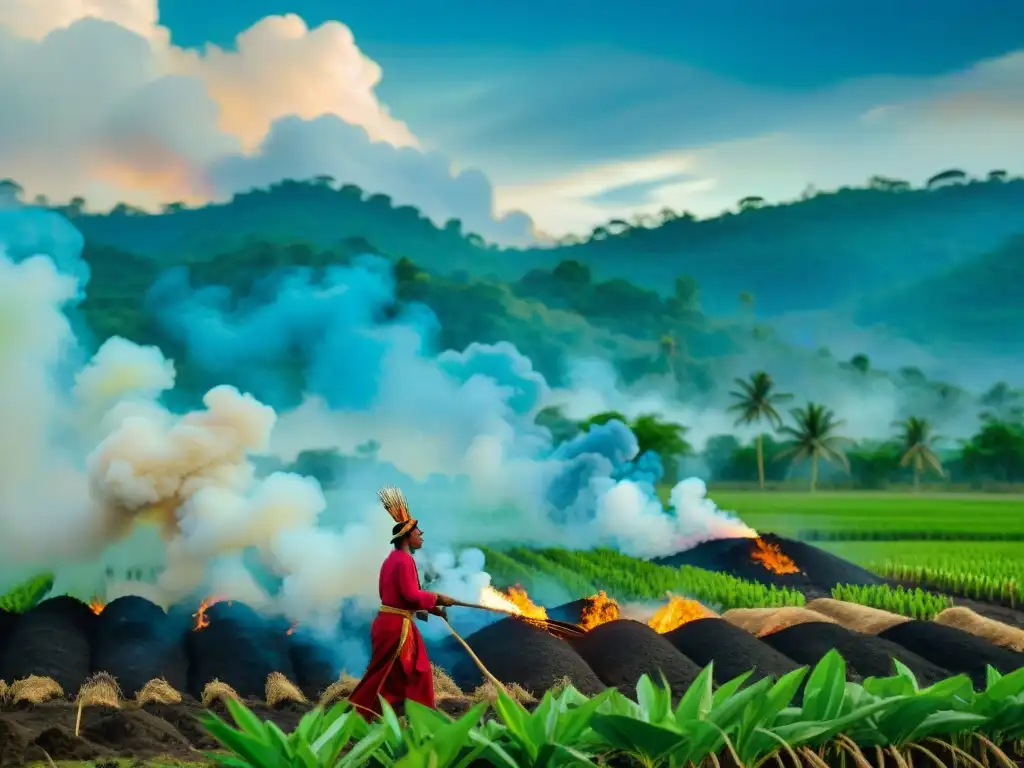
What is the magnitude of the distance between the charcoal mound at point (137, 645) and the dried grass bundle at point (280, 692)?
1.85ft

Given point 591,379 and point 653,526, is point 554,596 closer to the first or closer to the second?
point 653,526

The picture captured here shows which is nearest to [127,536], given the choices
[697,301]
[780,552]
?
[780,552]

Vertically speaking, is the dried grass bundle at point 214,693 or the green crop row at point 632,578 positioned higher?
the green crop row at point 632,578

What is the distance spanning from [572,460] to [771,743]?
25.4ft

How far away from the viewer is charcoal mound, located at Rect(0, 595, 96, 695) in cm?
737

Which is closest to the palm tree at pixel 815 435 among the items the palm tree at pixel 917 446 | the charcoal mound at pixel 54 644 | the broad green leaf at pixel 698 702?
the palm tree at pixel 917 446

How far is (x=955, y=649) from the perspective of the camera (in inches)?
303

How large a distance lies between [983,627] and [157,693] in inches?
208

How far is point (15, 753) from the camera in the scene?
5.13 metres

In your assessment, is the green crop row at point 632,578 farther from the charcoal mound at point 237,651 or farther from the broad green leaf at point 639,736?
the broad green leaf at point 639,736

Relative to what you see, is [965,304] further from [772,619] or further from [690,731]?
[690,731]

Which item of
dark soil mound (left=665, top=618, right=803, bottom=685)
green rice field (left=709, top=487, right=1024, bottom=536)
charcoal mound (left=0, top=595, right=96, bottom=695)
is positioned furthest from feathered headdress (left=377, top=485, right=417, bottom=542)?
green rice field (left=709, top=487, right=1024, bottom=536)

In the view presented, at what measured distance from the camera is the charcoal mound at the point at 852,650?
725cm

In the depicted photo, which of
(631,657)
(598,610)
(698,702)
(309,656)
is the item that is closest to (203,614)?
(309,656)
